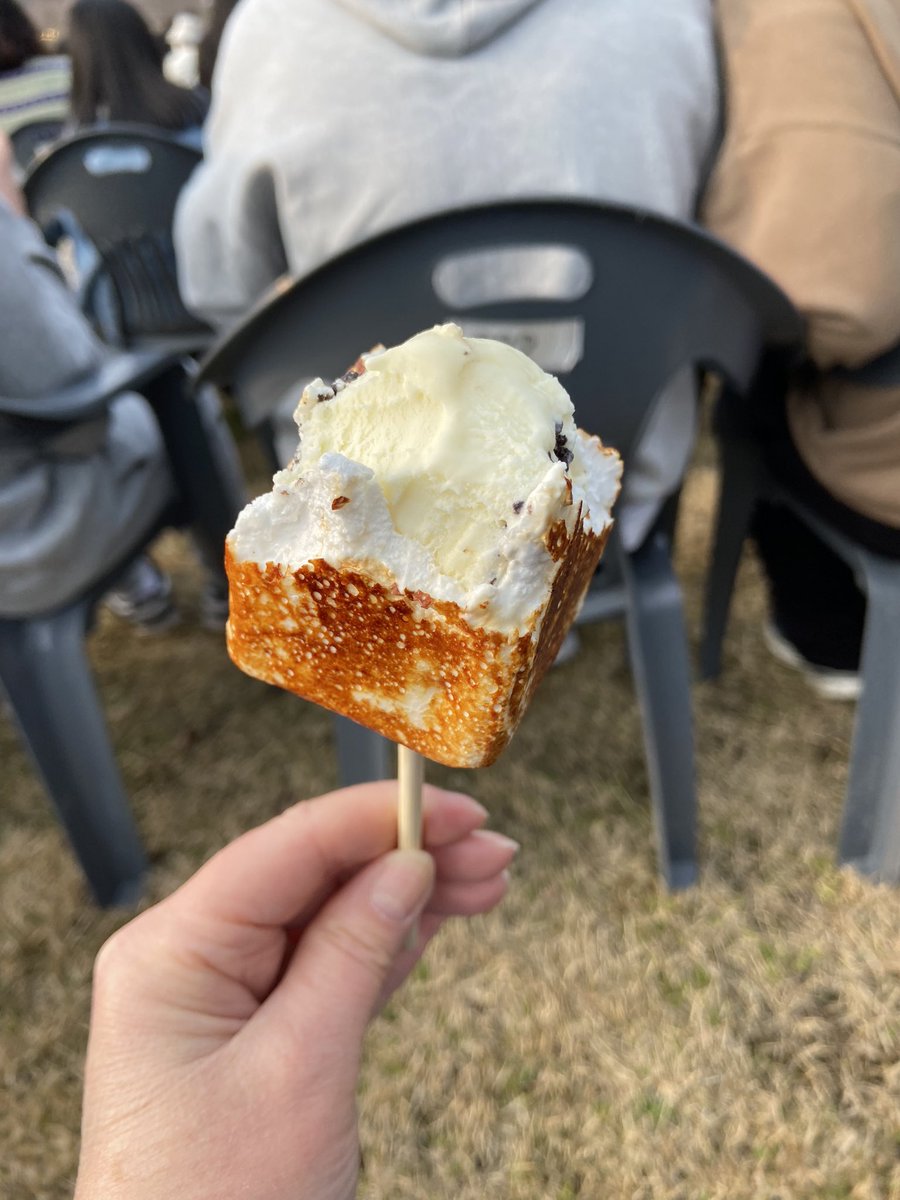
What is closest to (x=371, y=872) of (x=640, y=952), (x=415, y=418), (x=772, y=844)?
(x=415, y=418)

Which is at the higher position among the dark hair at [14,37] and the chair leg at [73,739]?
the dark hair at [14,37]

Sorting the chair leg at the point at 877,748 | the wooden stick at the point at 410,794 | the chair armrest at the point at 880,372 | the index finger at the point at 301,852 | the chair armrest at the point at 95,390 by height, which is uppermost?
the chair armrest at the point at 95,390

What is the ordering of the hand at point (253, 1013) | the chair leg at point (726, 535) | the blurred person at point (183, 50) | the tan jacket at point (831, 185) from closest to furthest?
the hand at point (253, 1013) → the tan jacket at point (831, 185) → the chair leg at point (726, 535) → the blurred person at point (183, 50)

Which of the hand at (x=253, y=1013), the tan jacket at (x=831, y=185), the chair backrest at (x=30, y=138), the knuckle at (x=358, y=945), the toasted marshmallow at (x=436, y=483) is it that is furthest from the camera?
the chair backrest at (x=30, y=138)

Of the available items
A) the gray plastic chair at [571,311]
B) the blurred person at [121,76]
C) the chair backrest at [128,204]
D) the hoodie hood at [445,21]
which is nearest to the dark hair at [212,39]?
the blurred person at [121,76]

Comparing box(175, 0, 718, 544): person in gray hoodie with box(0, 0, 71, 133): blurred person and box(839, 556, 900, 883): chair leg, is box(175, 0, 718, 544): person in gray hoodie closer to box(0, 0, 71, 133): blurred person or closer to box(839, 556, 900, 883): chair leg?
box(839, 556, 900, 883): chair leg

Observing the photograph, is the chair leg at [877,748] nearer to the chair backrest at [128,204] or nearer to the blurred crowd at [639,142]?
the blurred crowd at [639,142]

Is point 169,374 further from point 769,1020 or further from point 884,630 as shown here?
point 769,1020

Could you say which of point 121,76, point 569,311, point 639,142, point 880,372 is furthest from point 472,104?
point 121,76

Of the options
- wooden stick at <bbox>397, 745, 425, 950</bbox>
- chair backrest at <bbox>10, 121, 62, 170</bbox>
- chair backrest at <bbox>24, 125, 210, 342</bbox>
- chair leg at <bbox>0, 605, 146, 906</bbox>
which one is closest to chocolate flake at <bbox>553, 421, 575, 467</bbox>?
wooden stick at <bbox>397, 745, 425, 950</bbox>
